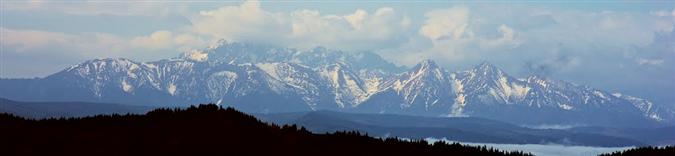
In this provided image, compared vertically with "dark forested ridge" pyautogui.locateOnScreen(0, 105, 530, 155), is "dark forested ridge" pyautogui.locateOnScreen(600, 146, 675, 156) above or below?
below

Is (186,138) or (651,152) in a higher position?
(186,138)

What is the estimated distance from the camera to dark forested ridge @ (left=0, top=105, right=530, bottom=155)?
3188cm

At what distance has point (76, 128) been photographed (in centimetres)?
3656

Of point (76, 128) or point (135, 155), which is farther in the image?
point (76, 128)

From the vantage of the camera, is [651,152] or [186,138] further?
[651,152]

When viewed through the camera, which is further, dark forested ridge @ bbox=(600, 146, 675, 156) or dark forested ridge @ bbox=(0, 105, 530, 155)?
dark forested ridge @ bbox=(600, 146, 675, 156)

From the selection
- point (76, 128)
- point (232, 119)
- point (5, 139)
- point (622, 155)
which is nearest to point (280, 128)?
point (232, 119)

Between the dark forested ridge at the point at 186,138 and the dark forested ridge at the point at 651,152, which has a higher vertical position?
the dark forested ridge at the point at 186,138

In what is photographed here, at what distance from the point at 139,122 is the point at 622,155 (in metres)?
19.6

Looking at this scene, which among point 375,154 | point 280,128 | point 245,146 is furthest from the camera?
point 280,128

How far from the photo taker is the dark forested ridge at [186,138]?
31875 millimetres

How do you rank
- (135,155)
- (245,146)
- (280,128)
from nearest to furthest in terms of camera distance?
1. (135,155)
2. (245,146)
3. (280,128)

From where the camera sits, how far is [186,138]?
32.9 m

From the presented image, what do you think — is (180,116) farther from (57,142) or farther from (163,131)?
(57,142)
